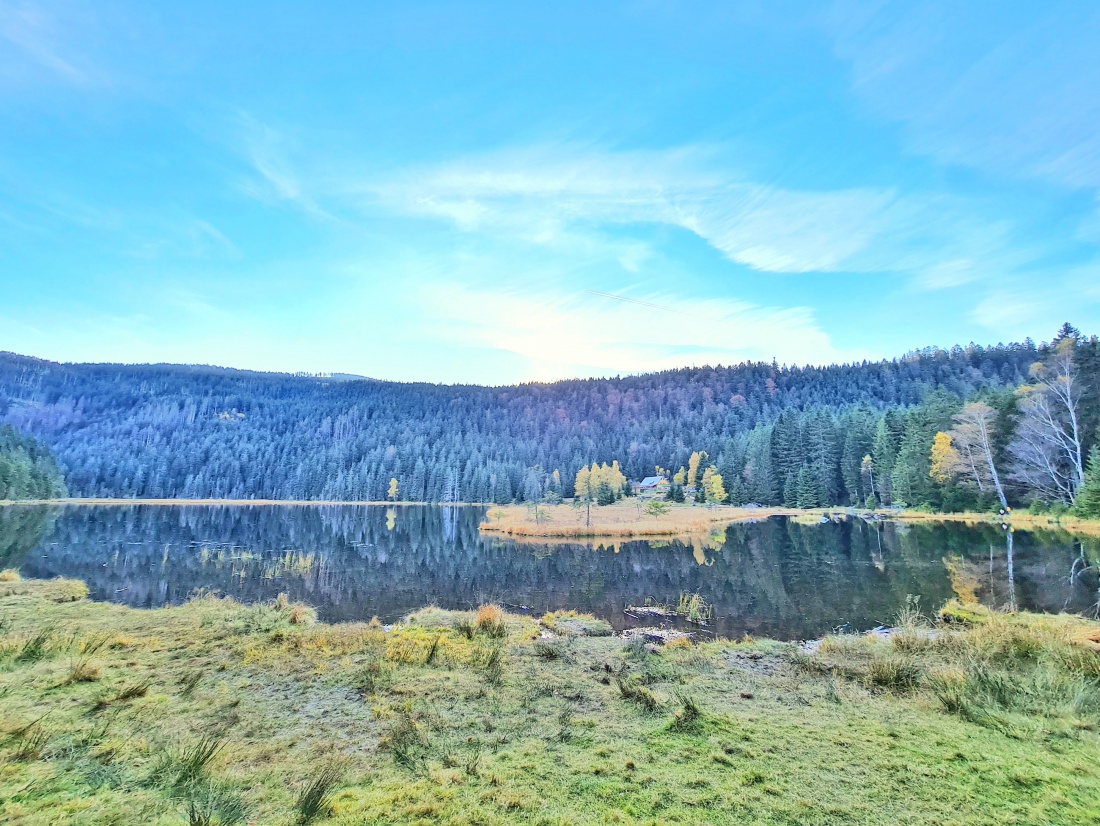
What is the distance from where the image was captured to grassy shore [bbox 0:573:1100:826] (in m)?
5.00

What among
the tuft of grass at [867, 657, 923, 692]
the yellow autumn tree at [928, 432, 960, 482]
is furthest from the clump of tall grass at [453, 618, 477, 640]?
the yellow autumn tree at [928, 432, 960, 482]

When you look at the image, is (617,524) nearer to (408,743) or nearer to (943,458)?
(943,458)

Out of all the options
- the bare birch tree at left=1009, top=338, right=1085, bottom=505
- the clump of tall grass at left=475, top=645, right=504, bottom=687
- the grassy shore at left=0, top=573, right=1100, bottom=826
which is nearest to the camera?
the grassy shore at left=0, top=573, right=1100, bottom=826

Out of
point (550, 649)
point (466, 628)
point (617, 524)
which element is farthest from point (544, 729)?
point (617, 524)

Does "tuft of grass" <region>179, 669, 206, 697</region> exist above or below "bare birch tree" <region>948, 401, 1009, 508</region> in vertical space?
below

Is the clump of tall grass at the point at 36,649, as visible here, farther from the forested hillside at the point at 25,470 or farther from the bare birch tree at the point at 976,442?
the forested hillside at the point at 25,470

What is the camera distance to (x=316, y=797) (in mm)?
4965

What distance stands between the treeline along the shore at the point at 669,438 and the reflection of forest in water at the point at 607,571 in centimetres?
1598

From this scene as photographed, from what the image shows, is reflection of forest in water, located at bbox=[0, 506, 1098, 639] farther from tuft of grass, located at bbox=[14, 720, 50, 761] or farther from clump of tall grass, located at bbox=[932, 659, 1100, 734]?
tuft of grass, located at bbox=[14, 720, 50, 761]

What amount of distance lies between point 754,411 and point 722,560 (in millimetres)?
136696

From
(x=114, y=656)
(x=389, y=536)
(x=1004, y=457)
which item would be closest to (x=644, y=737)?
(x=114, y=656)

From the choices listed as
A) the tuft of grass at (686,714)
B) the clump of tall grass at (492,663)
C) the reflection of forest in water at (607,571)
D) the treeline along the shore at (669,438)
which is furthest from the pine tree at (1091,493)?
the clump of tall grass at (492,663)

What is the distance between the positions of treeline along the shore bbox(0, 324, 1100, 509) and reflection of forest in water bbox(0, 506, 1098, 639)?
52.4ft

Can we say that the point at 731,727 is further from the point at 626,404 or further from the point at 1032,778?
the point at 626,404
